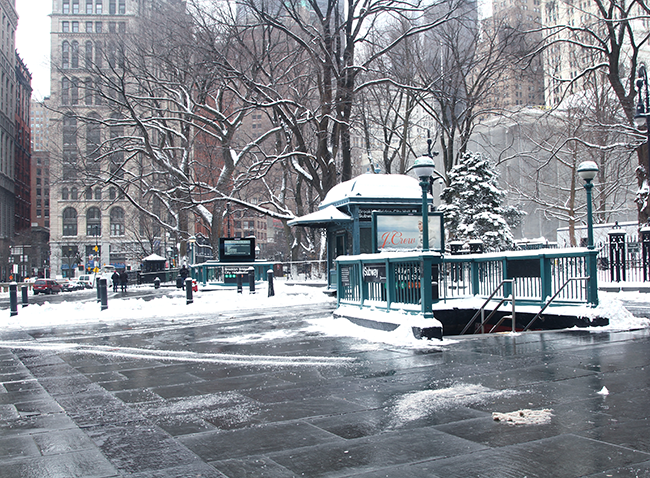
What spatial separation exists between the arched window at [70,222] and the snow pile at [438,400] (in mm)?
111711

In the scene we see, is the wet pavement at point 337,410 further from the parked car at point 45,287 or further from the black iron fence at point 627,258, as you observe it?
the parked car at point 45,287

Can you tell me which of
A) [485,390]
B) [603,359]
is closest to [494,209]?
[603,359]

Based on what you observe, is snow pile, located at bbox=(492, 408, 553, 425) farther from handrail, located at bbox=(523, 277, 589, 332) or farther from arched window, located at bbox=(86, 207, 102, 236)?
arched window, located at bbox=(86, 207, 102, 236)

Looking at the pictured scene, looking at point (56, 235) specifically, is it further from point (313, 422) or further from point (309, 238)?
point (313, 422)

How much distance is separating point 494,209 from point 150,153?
20867 millimetres

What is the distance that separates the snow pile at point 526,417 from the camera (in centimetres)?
524

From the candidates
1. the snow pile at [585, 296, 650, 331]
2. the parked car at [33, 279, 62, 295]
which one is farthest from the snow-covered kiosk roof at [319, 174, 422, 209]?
the parked car at [33, 279, 62, 295]

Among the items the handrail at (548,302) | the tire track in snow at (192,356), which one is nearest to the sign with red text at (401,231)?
the handrail at (548,302)

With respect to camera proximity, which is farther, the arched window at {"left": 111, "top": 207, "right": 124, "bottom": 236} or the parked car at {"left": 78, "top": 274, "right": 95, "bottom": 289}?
the arched window at {"left": 111, "top": 207, "right": 124, "bottom": 236}

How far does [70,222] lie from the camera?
356 ft

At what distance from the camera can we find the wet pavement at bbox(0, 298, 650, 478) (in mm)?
4367

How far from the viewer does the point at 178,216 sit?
50.3 metres

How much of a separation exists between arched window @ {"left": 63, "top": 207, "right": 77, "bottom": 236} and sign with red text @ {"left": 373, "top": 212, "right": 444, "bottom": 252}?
3990 inches

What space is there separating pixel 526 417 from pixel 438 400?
101cm
